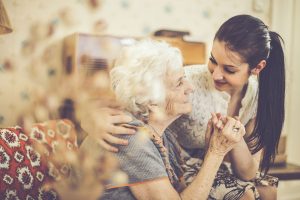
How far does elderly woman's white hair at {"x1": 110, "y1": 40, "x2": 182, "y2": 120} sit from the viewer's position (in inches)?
46.8

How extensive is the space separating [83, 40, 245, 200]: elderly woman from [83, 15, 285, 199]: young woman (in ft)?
0.57

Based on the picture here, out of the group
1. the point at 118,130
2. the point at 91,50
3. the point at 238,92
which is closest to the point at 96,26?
the point at 91,50

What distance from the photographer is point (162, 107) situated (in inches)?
49.0

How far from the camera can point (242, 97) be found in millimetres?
1567

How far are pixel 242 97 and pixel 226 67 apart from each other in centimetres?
26

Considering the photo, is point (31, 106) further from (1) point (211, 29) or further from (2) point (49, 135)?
(1) point (211, 29)

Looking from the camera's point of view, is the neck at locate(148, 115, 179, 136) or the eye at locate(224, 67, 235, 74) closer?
the neck at locate(148, 115, 179, 136)

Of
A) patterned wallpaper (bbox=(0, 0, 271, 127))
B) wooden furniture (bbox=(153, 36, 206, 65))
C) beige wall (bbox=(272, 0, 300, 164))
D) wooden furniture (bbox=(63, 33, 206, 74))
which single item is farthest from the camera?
beige wall (bbox=(272, 0, 300, 164))

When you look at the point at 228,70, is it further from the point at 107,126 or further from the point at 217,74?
the point at 107,126

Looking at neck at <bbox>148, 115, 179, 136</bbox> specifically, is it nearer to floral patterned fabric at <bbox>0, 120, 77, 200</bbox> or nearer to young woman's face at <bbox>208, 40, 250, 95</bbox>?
young woman's face at <bbox>208, 40, 250, 95</bbox>

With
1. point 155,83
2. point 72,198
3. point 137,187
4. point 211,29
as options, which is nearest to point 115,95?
point 155,83

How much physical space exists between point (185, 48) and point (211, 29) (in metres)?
0.67

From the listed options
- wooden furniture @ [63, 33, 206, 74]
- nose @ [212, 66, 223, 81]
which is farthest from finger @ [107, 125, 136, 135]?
wooden furniture @ [63, 33, 206, 74]

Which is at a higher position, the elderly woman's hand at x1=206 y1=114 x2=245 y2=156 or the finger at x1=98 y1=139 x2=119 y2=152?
the finger at x1=98 y1=139 x2=119 y2=152
